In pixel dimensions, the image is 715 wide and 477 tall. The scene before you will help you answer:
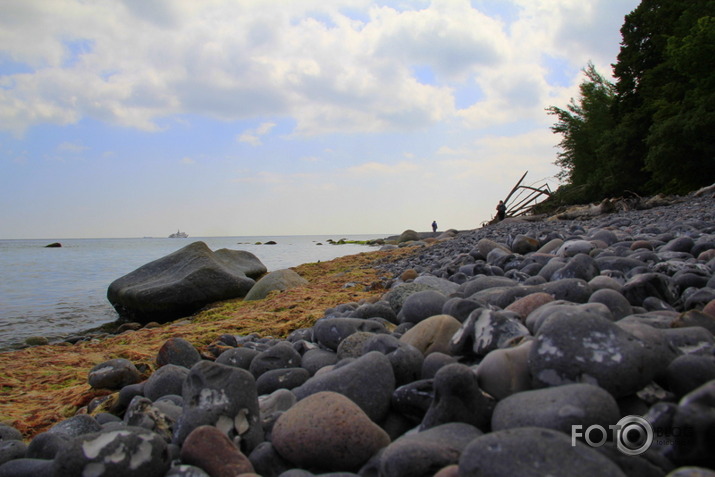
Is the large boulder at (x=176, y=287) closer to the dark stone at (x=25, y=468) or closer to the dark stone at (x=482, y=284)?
the dark stone at (x=482, y=284)

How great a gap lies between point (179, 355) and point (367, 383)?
1894 mm

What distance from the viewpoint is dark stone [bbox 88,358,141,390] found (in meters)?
2.97

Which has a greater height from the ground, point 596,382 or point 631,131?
point 631,131

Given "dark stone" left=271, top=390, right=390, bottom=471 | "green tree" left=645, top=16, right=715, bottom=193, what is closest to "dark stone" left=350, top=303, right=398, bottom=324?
"dark stone" left=271, top=390, right=390, bottom=471

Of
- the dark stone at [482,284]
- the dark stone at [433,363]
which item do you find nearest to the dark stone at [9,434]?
the dark stone at [433,363]

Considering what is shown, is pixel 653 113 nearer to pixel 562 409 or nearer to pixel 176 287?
pixel 176 287

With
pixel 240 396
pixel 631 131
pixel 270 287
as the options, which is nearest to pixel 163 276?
pixel 270 287

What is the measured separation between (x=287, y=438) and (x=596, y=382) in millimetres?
979

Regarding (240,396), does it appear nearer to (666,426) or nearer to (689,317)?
(666,426)

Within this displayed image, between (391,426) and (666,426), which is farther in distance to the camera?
(391,426)

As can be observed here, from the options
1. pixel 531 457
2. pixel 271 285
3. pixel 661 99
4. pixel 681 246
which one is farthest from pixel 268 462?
pixel 661 99

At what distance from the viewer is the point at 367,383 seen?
1.71 metres

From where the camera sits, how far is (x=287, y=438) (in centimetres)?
148

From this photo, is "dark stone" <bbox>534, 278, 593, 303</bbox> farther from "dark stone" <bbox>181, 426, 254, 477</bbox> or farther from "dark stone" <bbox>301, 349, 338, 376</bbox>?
"dark stone" <bbox>181, 426, 254, 477</bbox>
